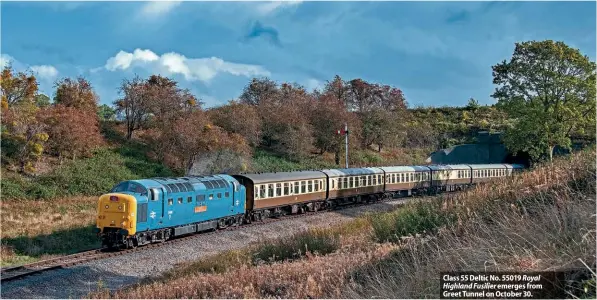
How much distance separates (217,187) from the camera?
2422 centimetres

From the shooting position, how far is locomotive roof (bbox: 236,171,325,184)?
27250 millimetres

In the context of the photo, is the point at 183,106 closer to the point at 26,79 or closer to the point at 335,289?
the point at 26,79

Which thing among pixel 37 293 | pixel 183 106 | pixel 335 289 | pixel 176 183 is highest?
pixel 183 106

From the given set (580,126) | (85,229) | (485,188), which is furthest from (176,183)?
(580,126)

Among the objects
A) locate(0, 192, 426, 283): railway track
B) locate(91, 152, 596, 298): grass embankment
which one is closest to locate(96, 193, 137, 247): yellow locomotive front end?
locate(0, 192, 426, 283): railway track

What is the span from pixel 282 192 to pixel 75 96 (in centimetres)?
2107

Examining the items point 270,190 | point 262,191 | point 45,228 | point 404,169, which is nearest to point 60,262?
point 45,228

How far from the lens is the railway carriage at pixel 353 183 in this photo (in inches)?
1326

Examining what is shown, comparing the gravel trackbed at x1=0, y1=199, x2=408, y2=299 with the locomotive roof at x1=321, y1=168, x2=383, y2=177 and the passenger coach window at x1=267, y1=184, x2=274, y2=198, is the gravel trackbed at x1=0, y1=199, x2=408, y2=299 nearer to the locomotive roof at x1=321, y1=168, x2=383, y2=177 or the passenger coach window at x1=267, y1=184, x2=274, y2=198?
the passenger coach window at x1=267, y1=184, x2=274, y2=198

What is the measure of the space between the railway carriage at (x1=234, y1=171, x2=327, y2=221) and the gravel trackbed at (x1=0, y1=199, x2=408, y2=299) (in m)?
2.28

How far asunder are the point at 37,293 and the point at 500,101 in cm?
3119

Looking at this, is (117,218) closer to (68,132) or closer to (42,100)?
(68,132)

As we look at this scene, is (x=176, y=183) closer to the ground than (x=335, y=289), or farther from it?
farther from it

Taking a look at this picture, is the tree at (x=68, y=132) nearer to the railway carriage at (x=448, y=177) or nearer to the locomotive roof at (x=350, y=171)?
the locomotive roof at (x=350, y=171)
